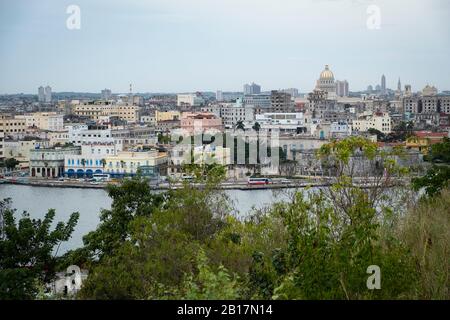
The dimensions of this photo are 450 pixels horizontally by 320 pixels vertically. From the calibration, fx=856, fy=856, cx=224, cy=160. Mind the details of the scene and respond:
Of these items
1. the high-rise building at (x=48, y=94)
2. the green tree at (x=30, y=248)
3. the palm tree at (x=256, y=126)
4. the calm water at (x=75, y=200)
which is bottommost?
the calm water at (x=75, y=200)

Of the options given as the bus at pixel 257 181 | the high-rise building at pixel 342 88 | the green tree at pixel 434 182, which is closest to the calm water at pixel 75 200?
the bus at pixel 257 181

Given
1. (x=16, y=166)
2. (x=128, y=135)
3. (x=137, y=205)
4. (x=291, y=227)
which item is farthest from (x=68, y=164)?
(x=291, y=227)

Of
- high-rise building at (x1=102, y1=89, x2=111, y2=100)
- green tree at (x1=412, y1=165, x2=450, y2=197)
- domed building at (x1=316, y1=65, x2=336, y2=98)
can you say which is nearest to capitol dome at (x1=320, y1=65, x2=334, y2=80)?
domed building at (x1=316, y1=65, x2=336, y2=98)

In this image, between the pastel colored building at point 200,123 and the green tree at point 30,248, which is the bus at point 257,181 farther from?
the green tree at point 30,248

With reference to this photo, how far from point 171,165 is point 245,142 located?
1633mm

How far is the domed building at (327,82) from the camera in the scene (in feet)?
75.0

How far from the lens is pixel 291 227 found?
224 cm

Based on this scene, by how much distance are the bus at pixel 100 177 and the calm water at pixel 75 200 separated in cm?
63

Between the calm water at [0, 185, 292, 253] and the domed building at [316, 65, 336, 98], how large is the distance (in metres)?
13.5

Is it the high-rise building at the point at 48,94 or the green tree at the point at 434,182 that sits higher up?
the high-rise building at the point at 48,94

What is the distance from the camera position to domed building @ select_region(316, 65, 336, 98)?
2288 cm

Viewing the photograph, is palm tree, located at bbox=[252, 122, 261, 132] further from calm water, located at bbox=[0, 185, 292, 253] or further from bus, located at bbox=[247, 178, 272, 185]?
calm water, located at bbox=[0, 185, 292, 253]

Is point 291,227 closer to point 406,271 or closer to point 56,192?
point 406,271

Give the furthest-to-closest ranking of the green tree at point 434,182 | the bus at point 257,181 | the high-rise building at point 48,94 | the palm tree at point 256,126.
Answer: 1. the high-rise building at point 48,94
2. the palm tree at point 256,126
3. the bus at point 257,181
4. the green tree at point 434,182
